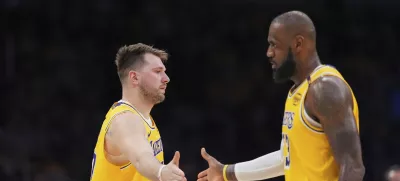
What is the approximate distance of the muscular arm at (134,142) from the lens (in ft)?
13.6

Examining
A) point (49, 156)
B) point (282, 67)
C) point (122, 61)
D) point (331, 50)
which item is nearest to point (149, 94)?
point (122, 61)

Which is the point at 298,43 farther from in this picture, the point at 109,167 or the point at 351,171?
the point at 109,167

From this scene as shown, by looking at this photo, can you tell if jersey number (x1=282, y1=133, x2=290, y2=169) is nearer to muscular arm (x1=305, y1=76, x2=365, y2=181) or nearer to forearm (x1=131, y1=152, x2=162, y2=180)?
muscular arm (x1=305, y1=76, x2=365, y2=181)

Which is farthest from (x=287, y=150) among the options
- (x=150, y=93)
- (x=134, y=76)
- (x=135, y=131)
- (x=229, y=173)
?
(x=134, y=76)

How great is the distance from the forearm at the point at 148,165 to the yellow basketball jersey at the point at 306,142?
866mm

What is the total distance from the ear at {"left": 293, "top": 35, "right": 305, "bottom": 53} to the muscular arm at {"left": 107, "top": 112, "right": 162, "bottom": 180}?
115 cm

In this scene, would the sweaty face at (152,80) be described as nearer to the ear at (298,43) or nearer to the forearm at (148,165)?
the forearm at (148,165)

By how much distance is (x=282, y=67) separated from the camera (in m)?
4.10

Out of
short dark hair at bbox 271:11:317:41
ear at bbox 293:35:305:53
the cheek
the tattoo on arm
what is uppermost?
short dark hair at bbox 271:11:317:41

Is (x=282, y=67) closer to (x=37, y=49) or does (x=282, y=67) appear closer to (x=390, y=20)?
(x=37, y=49)

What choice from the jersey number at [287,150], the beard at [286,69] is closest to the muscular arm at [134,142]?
the jersey number at [287,150]

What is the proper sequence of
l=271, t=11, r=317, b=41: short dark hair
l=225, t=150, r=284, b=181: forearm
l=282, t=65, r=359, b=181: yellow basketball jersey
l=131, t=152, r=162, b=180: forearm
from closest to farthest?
l=282, t=65, r=359, b=181: yellow basketball jersey → l=271, t=11, r=317, b=41: short dark hair → l=131, t=152, r=162, b=180: forearm → l=225, t=150, r=284, b=181: forearm

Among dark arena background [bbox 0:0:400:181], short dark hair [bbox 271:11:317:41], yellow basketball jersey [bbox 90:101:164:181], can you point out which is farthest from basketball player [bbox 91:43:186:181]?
dark arena background [bbox 0:0:400:181]

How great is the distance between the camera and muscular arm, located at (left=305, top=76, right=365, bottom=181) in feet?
12.0
